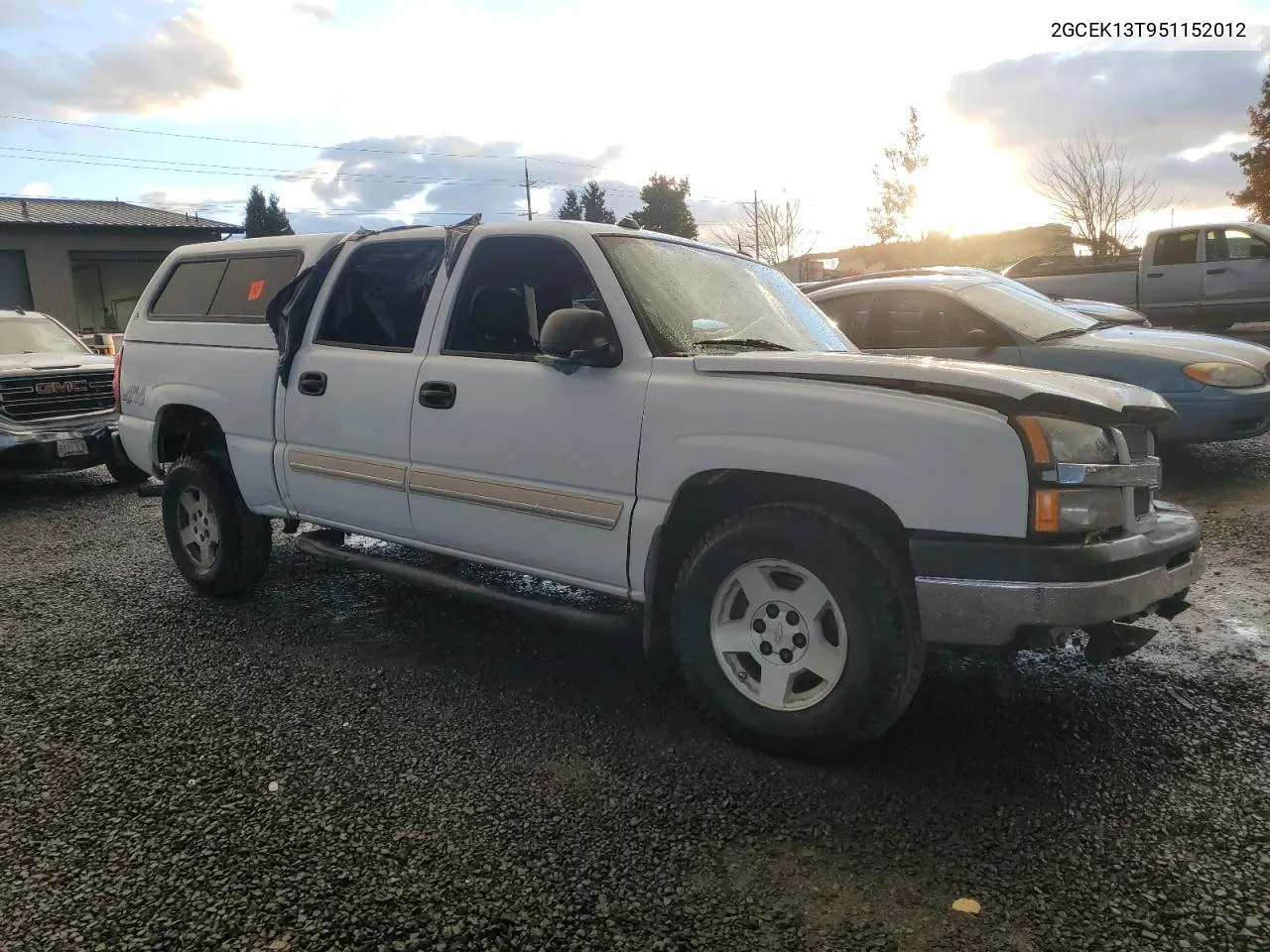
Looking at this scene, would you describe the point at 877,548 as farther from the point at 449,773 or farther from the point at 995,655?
the point at 449,773

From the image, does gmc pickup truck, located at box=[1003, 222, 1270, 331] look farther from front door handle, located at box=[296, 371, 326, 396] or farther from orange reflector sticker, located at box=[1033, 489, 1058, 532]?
orange reflector sticker, located at box=[1033, 489, 1058, 532]

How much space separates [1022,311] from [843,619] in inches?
204

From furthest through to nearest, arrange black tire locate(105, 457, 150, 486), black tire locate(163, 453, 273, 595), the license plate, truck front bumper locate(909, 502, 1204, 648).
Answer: black tire locate(105, 457, 150, 486)
the license plate
black tire locate(163, 453, 273, 595)
truck front bumper locate(909, 502, 1204, 648)

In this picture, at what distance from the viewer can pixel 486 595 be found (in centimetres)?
384

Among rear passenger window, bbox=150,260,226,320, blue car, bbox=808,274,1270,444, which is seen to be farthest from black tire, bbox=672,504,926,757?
Result: blue car, bbox=808,274,1270,444

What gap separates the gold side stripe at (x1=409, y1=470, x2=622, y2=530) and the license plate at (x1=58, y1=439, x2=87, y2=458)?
21.2ft

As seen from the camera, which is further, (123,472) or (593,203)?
(593,203)

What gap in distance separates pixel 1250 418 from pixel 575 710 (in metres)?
5.68

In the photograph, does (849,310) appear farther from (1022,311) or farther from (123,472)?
(123,472)

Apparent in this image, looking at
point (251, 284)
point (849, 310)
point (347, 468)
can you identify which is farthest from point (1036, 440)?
point (849, 310)

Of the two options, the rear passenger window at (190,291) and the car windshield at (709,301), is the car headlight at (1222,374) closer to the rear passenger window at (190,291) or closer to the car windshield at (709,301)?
the car windshield at (709,301)

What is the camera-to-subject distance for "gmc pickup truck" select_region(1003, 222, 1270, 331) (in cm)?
1342

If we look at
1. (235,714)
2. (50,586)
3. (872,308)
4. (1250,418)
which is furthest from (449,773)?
(1250,418)

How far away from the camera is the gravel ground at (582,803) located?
2303mm
